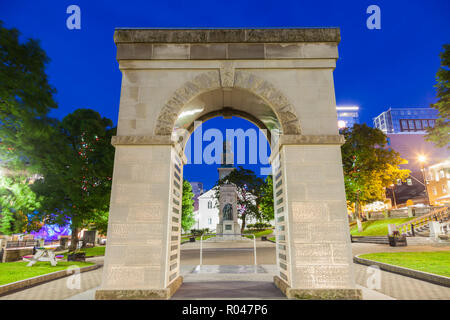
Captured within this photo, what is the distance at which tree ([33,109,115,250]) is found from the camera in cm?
1819

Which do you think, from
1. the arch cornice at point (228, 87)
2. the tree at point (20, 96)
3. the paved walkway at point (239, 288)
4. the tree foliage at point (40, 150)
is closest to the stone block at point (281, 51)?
the arch cornice at point (228, 87)

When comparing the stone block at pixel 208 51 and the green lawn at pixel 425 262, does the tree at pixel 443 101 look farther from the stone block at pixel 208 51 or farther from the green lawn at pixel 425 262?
the stone block at pixel 208 51

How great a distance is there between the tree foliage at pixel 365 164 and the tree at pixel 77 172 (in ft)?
81.9

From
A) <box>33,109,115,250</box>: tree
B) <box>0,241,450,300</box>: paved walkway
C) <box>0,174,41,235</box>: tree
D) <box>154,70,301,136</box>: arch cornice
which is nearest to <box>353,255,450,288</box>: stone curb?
<box>0,241,450,300</box>: paved walkway

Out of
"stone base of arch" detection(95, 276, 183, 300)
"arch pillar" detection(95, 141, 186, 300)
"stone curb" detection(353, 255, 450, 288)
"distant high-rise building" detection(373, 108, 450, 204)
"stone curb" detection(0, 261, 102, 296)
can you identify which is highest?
"distant high-rise building" detection(373, 108, 450, 204)

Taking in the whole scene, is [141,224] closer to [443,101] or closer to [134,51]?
[134,51]

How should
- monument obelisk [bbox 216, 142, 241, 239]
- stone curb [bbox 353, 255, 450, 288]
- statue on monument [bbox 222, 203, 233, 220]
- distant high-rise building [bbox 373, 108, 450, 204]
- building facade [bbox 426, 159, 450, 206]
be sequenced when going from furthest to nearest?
distant high-rise building [bbox 373, 108, 450, 204]
building facade [bbox 426, 159, 450, 206]
statue on monument [bbox 222, 203, 233, 220]
monument obelisk [bbox 216, 142, 241, 239]
stone curb [bbox 353, 255, 450, 288]

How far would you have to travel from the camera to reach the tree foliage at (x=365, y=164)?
29922mm

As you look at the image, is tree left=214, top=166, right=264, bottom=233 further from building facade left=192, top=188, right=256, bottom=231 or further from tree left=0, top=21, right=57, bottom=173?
building facade left=192, top=188, right=256, bottom=231

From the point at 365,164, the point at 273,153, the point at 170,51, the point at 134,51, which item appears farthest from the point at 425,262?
the point at 365,164

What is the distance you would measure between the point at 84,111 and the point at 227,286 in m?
19.6
